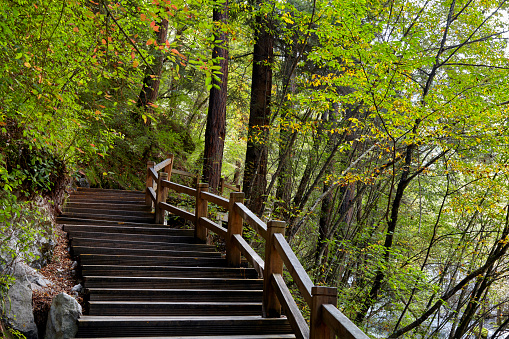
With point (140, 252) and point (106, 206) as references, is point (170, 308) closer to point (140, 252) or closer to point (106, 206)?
point (140, 252)

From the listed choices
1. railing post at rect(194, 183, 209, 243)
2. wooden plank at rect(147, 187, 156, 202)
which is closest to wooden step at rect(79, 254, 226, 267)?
railing post at rect(194, 183, 209, 243)

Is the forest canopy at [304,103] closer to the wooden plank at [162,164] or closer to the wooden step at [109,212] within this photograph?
the wooden step at [109,212]

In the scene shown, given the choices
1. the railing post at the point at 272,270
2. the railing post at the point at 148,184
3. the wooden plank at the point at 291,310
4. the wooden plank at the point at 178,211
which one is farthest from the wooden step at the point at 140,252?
the railing post at the point at 148,184

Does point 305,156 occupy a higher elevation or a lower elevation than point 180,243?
higher

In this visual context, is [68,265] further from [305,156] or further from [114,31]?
[305,156]

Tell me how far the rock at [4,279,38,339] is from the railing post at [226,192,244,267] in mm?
2628

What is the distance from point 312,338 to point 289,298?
2.73 ft

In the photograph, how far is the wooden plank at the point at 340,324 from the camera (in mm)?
2324

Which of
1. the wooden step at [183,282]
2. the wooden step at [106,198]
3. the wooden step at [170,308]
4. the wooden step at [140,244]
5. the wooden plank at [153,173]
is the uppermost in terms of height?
the wooden plank at [153,173]

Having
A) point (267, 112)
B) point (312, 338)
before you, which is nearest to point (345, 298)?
point (267, 112)

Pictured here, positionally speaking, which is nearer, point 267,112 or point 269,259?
point 269,259

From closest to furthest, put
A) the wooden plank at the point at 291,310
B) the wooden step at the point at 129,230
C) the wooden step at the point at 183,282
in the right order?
the wooden plank at the point at 291,310 < the wooden step at the point at 183,282 < the wooden step at the point at 129,230

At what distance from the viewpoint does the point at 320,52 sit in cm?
892

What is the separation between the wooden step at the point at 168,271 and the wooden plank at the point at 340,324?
279 centimetres
